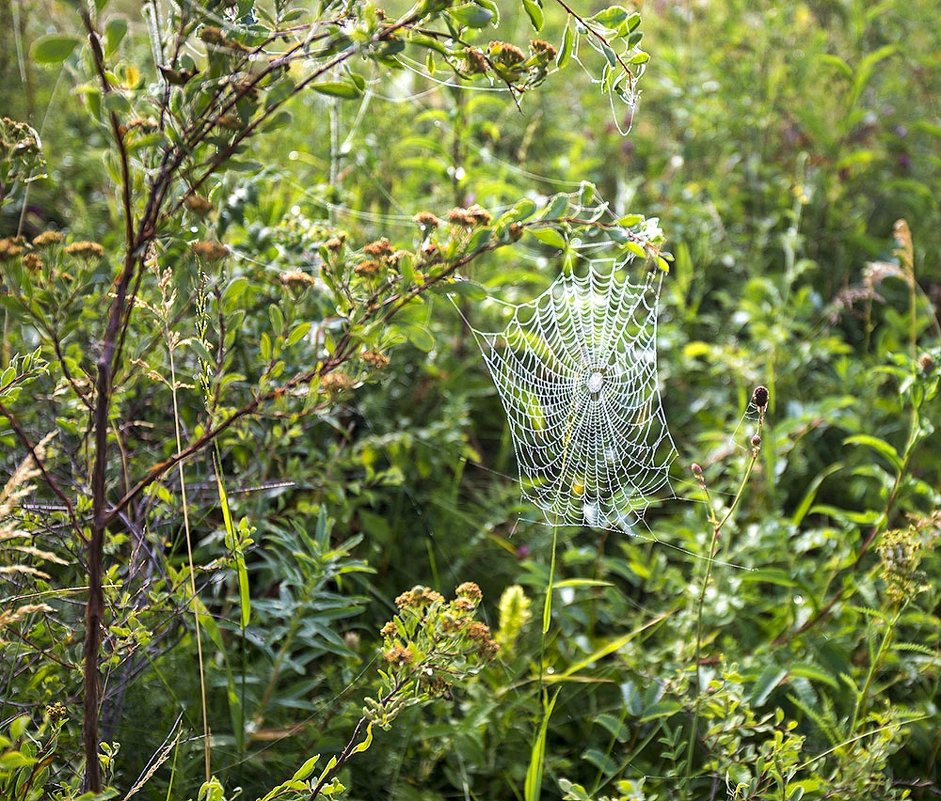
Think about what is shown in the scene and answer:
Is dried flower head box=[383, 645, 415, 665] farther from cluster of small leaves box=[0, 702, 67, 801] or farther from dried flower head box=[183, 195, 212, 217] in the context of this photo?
dried flower head box=[183, 195, 212, 217]

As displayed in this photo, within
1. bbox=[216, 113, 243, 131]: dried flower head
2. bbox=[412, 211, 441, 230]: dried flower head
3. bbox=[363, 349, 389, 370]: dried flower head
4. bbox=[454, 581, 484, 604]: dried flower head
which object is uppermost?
bbox=[216, 113, 243, 131]: dried flower head

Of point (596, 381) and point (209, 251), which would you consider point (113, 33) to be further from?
point (596, 381)

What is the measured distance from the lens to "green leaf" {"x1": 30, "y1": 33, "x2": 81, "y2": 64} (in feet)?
3.57

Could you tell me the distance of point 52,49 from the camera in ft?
3.61

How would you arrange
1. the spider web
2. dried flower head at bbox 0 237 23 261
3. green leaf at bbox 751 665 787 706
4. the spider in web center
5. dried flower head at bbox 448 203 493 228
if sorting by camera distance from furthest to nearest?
the spider in web center
the spider web
green leaf at bbox 751 665 787 706
dried flower head at bbox 448 203 493 228
dried flower head at bbox 0 237 23 261

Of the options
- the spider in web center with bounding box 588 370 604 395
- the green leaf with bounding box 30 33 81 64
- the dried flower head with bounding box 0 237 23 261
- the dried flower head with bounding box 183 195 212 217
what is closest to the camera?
the green leaf with bounding box 30 33 81 64

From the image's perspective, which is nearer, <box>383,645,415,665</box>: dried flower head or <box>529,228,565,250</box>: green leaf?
<box>383,645,415,665</box>: dried flower head

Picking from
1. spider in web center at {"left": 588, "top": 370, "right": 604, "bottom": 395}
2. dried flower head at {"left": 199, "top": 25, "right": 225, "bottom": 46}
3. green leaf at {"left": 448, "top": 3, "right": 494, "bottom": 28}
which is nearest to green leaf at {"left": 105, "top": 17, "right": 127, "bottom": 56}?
dried flower head at {"left": 199, "top": 25, "right": 225, "bottom": 46}

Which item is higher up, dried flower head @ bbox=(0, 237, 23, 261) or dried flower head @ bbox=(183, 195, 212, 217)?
dried flower head @ bbox=(183, 195, 212, 217)

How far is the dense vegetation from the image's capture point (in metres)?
1.38

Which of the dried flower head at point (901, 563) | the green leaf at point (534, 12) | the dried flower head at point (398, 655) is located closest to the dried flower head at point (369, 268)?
the green leaf at point (534, 12)

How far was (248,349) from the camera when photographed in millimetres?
2123

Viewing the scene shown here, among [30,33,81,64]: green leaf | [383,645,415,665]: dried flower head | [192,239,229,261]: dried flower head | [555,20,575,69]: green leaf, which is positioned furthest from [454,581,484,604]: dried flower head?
[30,33,81,64]: green leaf

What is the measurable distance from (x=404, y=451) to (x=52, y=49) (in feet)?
4.72
